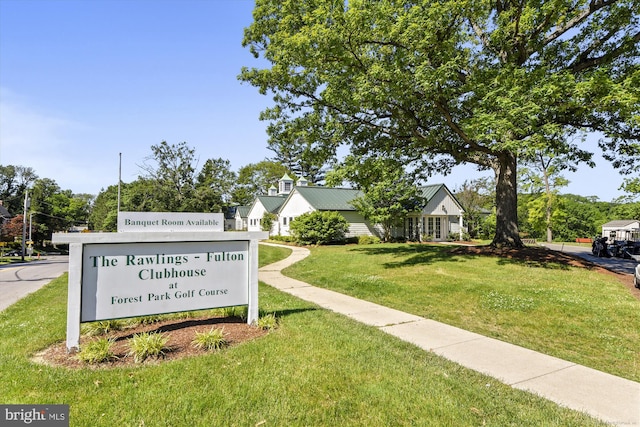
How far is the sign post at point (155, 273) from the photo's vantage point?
15.7ft

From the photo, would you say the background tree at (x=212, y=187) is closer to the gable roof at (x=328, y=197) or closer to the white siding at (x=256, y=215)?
the white siding at (x=256, y=215)

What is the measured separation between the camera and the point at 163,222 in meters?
5.50

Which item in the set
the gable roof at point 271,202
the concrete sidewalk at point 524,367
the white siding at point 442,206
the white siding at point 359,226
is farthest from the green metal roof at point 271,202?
the concrete sidewalk at point 524,367

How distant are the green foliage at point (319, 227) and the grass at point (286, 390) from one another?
21064 mm

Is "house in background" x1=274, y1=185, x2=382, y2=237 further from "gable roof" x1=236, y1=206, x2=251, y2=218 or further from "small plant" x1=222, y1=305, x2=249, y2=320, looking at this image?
"small plant" x1=222, y1=305, x2=249, y2=320

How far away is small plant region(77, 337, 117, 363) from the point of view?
4.33m

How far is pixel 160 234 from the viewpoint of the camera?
5.26 m

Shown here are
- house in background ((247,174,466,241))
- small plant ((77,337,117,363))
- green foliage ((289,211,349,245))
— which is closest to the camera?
small plant ((77,337,117,363))

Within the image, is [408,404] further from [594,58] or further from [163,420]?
[594,58]

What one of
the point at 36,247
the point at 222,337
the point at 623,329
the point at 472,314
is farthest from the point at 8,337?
the point at 36,247

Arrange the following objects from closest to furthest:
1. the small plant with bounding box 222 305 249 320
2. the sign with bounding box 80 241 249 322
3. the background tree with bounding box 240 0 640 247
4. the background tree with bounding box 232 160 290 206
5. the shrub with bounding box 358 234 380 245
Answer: the sign with bounding box 80 241 249 322 < the small plant with bounding box 222 305 249 320 < the background tree with bounding box 240 0 640 247 < the shrub with bounding box 358 234 380 245 < the background tree with bounding box 232 160 290 206

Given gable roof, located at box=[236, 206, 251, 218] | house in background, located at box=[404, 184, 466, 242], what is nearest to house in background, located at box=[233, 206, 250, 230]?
gable roof, located at box=[236, 206, 251, 218]

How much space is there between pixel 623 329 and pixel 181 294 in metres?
8.06

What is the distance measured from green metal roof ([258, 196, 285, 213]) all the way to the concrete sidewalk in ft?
106
